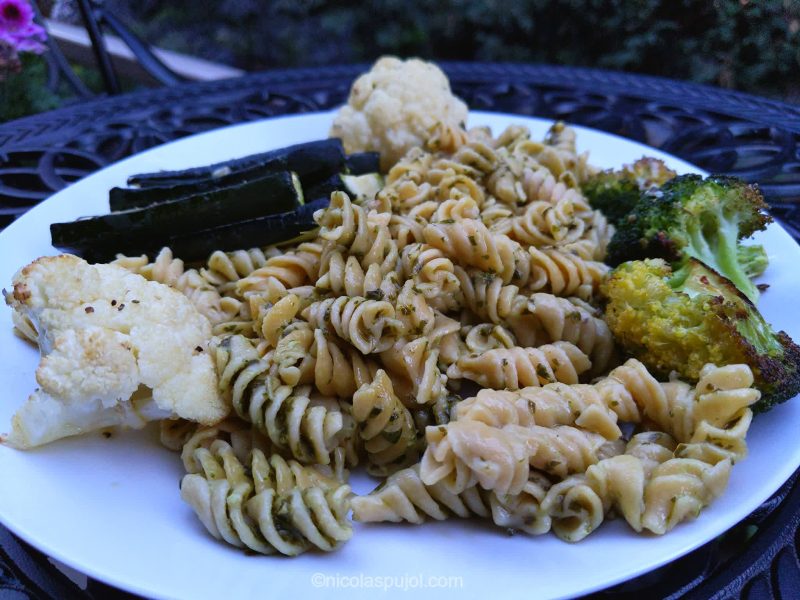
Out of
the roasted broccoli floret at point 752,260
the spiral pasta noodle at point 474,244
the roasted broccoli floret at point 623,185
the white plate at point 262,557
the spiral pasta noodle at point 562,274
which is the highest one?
the spiral pasta noodle at point 474,244

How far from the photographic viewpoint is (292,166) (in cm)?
329

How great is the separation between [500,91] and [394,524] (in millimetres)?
3590

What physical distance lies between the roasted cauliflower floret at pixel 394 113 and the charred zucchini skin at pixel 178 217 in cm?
86

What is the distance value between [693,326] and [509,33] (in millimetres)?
6775

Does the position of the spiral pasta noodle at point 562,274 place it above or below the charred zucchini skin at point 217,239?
below

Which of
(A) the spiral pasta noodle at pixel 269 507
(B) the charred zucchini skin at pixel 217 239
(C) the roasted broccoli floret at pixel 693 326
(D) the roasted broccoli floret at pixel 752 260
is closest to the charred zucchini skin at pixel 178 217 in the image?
(B) the charred zucchini skin at pixel 217 239

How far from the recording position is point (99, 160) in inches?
153

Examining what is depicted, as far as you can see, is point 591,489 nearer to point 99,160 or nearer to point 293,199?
point 293,199

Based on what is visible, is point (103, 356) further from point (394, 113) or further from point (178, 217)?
point (394, 113)

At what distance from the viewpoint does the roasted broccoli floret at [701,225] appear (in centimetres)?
273

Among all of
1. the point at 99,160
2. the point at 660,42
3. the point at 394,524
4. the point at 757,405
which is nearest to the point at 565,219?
the point at 757,405

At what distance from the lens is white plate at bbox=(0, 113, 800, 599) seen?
176cm

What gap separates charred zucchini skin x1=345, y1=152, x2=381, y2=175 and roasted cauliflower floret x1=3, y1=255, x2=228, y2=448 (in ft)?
4.58

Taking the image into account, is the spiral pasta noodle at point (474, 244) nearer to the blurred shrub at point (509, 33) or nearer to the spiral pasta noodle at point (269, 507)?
the spiral pasta noodle at point (269, 507)
